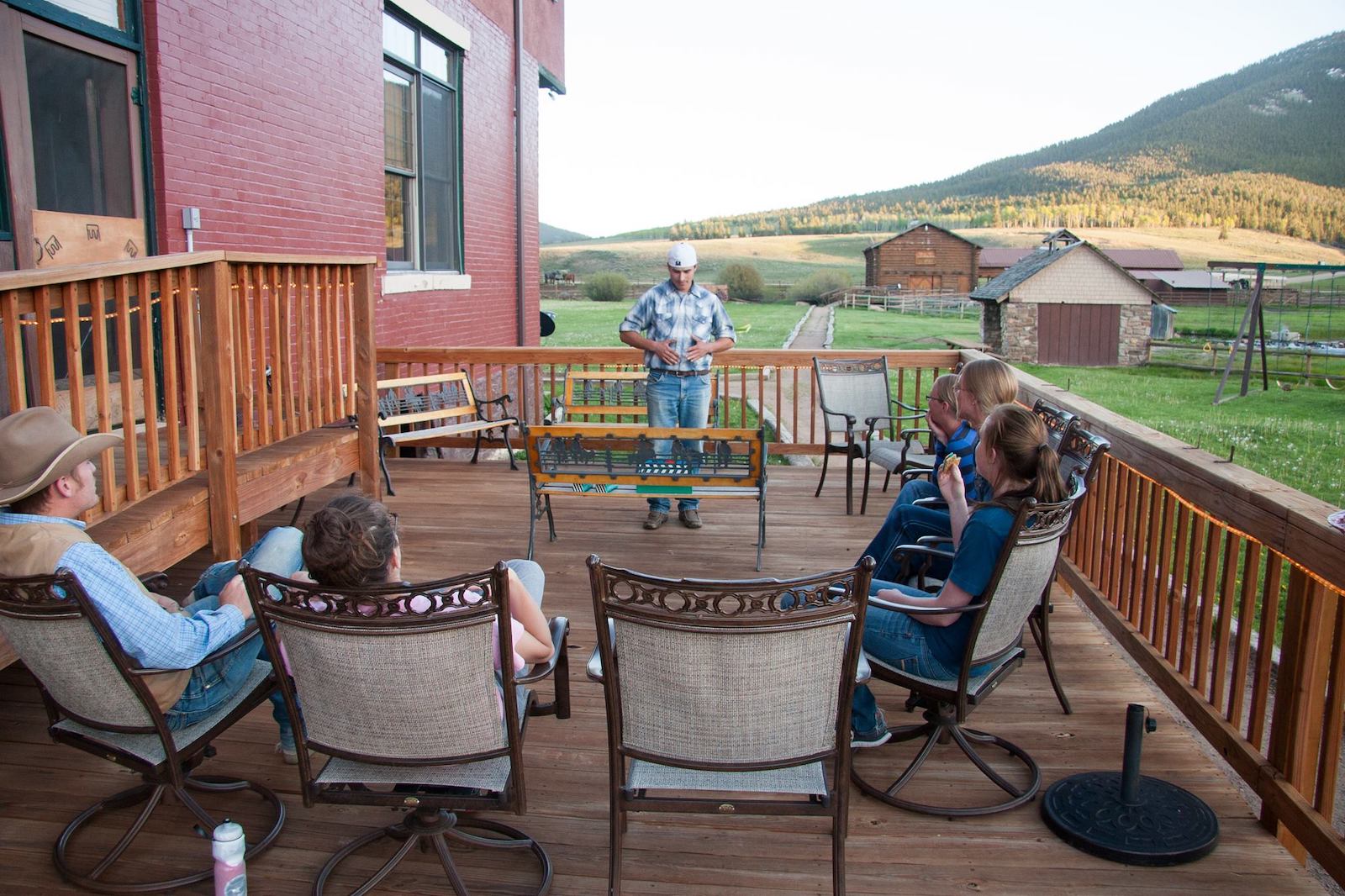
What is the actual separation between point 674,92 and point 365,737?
74.0m

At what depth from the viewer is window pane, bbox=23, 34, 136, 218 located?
4543 millimetres

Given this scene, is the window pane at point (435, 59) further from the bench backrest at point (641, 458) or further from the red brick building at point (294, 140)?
the bench backrest at point (641, 458)

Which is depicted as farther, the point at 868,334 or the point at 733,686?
the point at 868,334

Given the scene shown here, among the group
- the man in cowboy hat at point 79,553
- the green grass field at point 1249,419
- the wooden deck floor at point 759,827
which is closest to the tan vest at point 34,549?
the man in cowboy hat at point 79,553

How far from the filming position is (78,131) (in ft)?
15.6

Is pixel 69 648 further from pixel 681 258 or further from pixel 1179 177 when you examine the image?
pixel 1179 177

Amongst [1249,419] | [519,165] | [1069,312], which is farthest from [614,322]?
[519,165]

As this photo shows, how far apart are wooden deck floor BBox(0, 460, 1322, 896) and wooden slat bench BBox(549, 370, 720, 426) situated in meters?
3.18

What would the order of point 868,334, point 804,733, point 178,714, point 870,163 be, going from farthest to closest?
point 870,163 < point 868,334 < point 178,714 < point 804,733

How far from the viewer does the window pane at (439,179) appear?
8859mm

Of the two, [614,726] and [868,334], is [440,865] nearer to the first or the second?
[614,726]

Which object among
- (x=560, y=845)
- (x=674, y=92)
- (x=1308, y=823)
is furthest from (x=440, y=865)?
(x=674, y=92)

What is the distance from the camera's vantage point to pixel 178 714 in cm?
234

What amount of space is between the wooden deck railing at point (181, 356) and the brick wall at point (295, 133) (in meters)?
0.95
